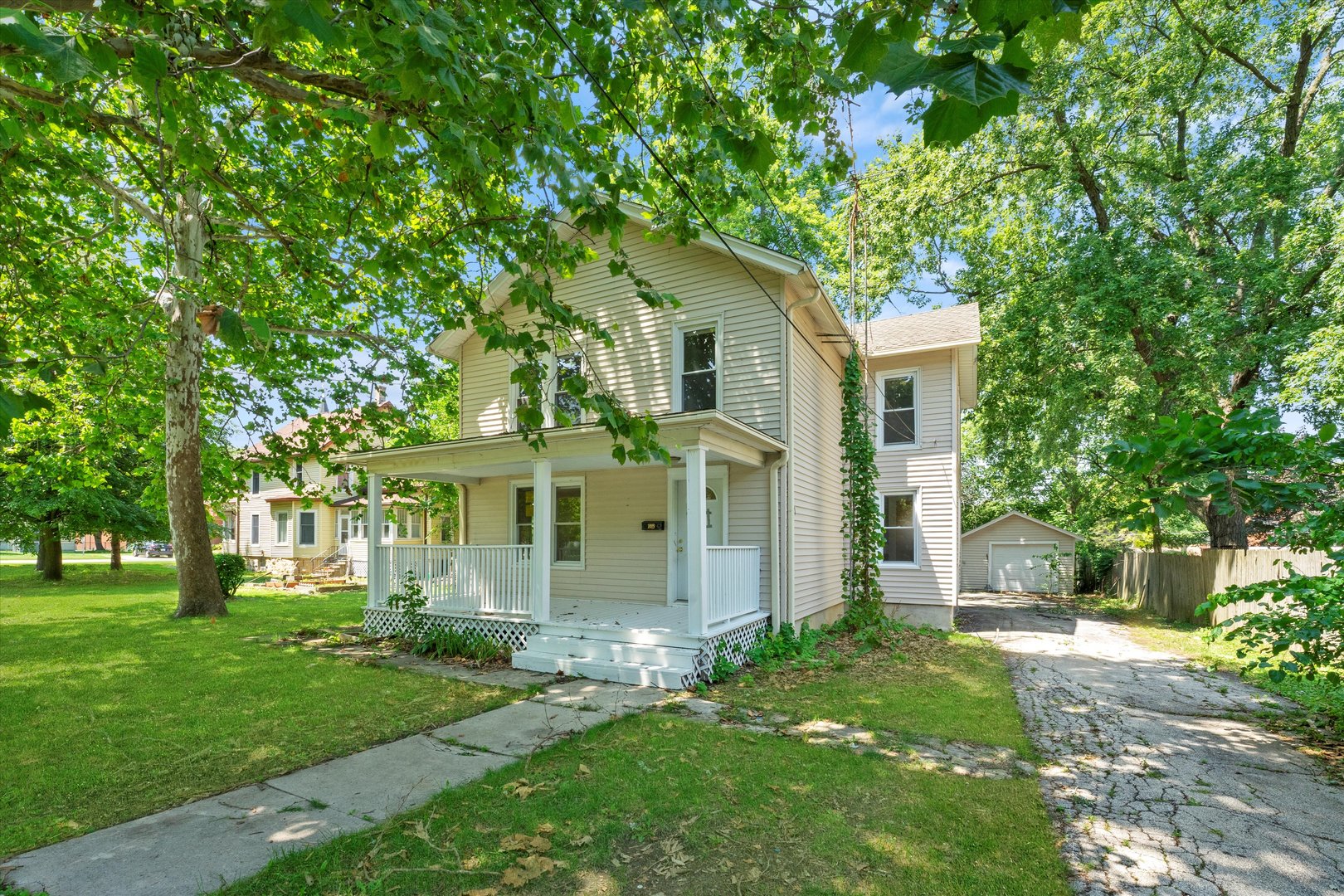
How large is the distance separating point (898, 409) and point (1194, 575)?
291 inches

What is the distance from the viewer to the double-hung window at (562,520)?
1070 cm

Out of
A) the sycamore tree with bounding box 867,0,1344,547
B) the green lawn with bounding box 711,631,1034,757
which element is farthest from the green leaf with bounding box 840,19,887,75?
the sycamore tree with bounding box 867,0,1344,547

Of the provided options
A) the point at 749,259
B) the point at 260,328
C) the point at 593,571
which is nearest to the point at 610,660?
the point at 593,571

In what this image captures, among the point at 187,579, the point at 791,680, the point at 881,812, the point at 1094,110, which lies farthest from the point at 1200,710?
the point at 187,579

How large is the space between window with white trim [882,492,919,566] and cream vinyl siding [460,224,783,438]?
5.07 meters

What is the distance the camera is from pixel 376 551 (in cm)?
1000

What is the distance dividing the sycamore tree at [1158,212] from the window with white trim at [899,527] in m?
5.02

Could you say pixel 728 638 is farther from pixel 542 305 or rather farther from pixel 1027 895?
pixel 542 305

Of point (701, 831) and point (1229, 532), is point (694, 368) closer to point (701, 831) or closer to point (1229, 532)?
point (701, 831)

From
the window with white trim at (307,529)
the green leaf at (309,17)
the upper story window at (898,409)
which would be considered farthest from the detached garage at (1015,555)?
the window with white trim at (307,529)

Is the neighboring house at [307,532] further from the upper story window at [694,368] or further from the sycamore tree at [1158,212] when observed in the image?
the sycamore tree at [1158,212]

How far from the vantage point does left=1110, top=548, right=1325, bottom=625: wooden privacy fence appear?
33.6 ft

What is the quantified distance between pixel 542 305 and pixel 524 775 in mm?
3275

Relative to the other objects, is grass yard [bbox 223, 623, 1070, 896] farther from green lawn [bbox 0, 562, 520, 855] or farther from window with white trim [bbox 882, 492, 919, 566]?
window with white trim [bbox 882, 492, 919, 566]
